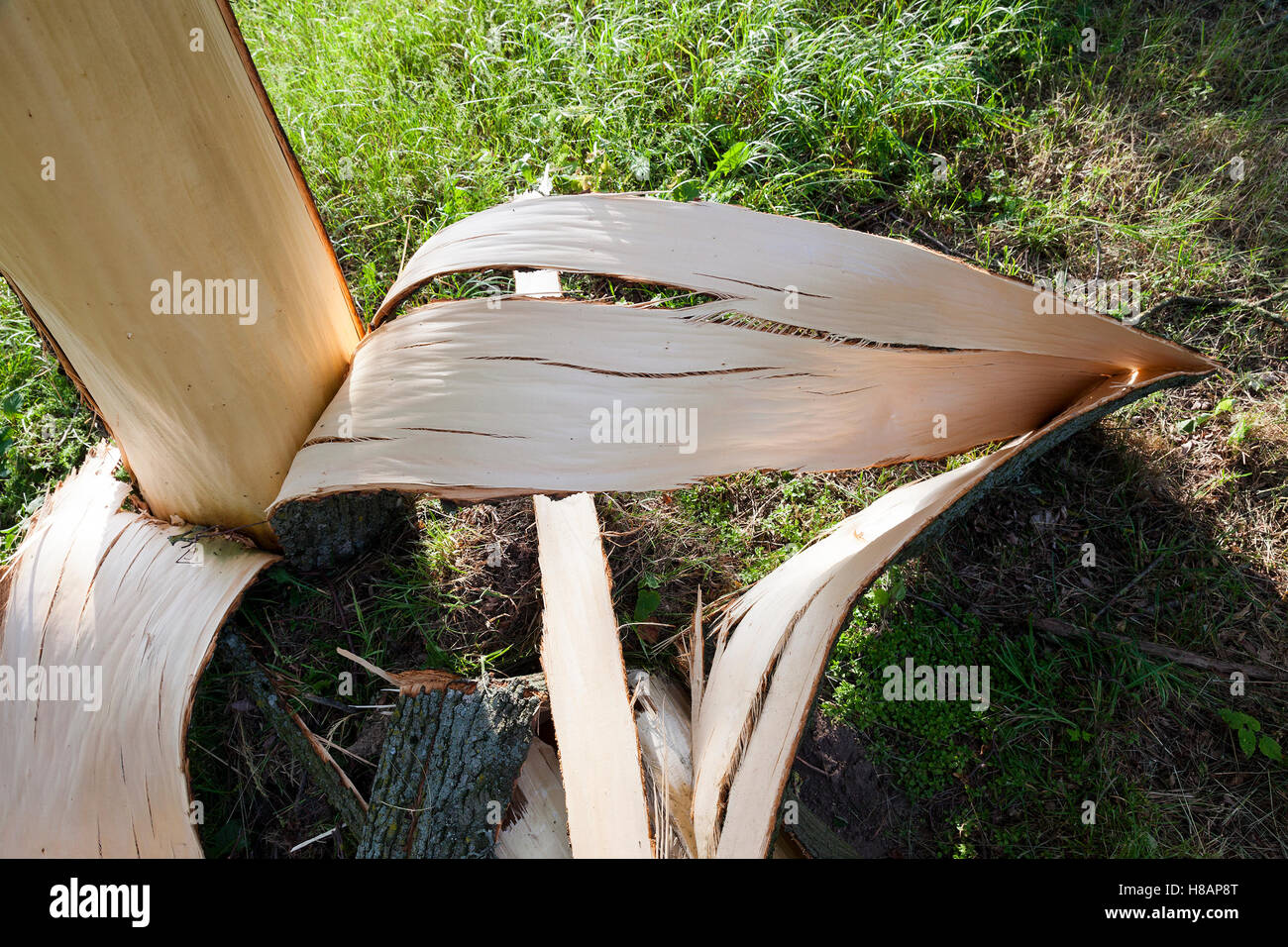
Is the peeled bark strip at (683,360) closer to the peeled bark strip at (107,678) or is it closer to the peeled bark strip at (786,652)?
the peeled bark strip at (786,652)

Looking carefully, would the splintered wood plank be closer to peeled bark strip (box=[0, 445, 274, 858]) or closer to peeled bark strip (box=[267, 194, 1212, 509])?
peeled bark strip (box=[267, 194, 1212, 509])

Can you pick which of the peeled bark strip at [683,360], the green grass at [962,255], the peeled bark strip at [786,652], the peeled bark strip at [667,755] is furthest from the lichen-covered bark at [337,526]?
the peeled bark strip at [786,652]

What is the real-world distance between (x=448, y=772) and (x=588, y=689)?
17.3 inches

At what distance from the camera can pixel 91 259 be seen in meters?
1.64

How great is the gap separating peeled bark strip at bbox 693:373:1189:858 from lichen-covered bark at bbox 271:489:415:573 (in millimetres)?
1211

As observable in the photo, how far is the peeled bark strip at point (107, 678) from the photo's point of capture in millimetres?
2072

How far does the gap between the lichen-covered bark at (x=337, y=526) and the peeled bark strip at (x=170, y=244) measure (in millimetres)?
106

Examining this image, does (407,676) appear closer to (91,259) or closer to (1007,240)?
(91,259)

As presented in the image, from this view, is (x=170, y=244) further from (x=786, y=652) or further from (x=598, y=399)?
(x=786, y=652)

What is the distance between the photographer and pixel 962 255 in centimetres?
299

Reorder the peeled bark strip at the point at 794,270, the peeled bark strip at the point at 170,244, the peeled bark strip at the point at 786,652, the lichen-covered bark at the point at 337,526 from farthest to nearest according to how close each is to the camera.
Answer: the lichen-covered bark at the point at 337,526 → the peeled bark strip at the point at 794,270 → the peeled bark strip at the point at 786,652 → the peeled bark strip at the point at 170,244

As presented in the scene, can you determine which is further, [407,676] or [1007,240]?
[1007,240]
